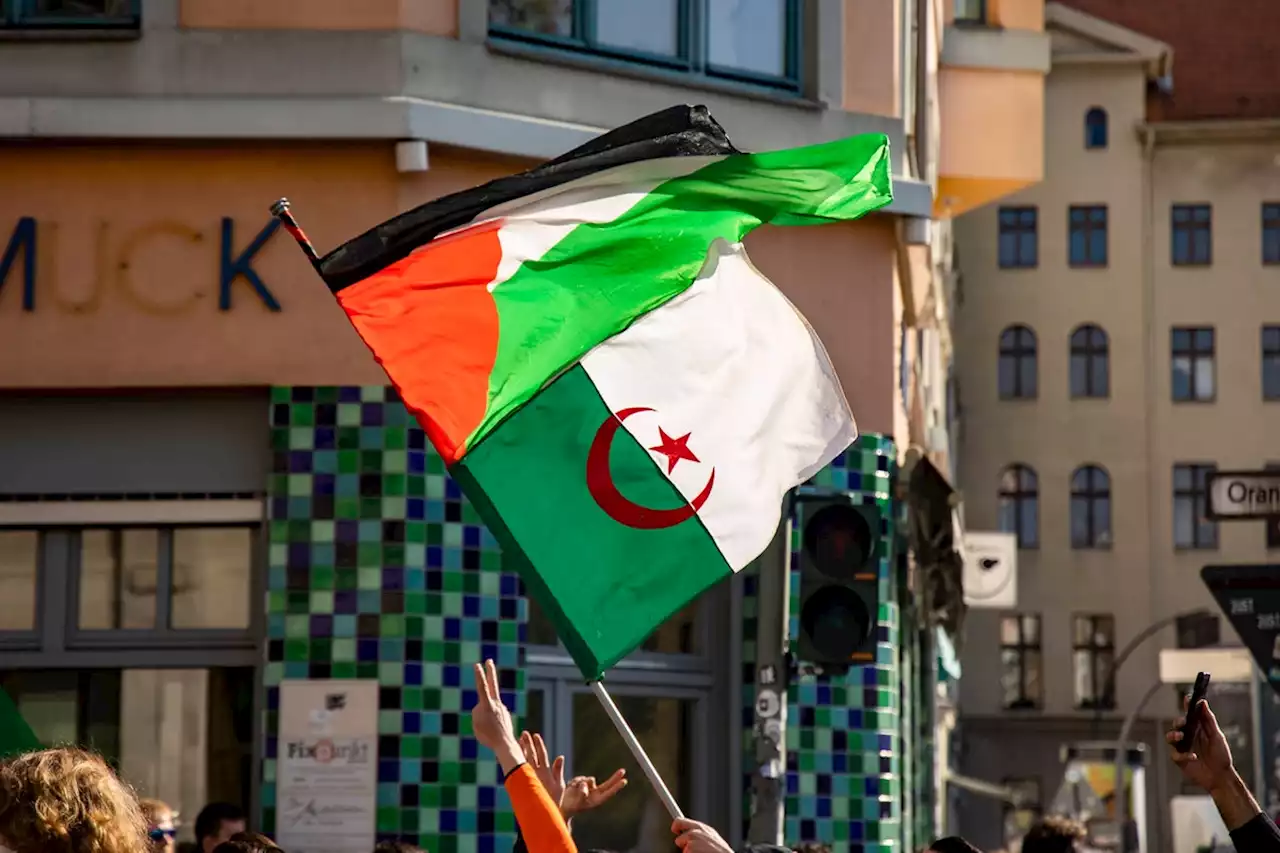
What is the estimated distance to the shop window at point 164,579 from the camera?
12.1 m

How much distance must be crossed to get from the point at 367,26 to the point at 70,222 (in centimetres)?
163

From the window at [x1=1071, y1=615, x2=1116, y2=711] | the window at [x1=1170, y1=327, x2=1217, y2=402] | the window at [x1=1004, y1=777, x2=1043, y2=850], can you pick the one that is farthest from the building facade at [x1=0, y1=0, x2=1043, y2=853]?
the window at [x1=1170, y1=327, x2=1217, y2=402]

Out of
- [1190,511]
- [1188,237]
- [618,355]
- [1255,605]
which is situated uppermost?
[1188,237]

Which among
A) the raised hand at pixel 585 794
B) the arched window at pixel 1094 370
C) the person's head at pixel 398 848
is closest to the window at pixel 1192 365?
the arched window at pixel 1094 370

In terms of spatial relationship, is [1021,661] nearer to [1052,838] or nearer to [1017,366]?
[1017,366]

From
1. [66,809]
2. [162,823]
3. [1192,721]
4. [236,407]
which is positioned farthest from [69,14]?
[66,809]

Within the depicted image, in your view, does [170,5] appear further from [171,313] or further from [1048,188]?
[1048,188]

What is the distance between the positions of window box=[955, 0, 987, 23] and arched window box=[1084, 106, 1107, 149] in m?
52.9

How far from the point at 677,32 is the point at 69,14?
294 centimetres

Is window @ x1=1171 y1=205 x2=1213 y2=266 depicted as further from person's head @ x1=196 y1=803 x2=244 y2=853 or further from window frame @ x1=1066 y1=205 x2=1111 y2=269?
person's head @ x1=196 y1=803 x2=244 y2=853

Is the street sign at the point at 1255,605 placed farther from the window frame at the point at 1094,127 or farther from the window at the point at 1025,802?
the window frame at the point at 1094,127

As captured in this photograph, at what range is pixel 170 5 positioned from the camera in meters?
12.0

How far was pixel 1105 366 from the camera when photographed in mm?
69250

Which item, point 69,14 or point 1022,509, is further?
point 1022,509
